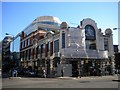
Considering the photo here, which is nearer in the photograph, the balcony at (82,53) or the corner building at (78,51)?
the balcony at (82,53)

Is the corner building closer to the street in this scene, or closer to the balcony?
the balcony

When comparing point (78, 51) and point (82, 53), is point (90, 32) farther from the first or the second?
point (78, 51)

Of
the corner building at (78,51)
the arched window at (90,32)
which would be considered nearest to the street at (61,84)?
the corner building at (78,51)

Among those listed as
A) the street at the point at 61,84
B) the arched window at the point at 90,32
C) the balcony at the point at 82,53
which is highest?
the arched window at the point at 90,32

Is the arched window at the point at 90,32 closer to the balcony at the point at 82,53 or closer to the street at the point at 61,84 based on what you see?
the balcony at the point at 82,53

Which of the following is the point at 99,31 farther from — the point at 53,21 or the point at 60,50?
the point at 53,21

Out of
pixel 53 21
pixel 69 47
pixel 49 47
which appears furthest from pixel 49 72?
pixel 53 21

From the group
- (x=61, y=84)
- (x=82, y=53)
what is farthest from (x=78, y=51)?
(x=61, y=84)

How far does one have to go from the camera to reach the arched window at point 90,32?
5253 centimetres

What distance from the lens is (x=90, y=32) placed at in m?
53.2

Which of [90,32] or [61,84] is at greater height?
[90,32]

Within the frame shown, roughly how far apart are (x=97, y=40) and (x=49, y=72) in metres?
13.1

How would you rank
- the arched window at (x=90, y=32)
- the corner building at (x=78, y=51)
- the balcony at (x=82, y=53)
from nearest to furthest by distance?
the balcony at (x=82, y=53)
the corner building at (x=78, y=51)
the arched window at (x=90, y=32)

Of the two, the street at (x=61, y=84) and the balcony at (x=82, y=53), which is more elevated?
the balcony at (x=82, y=53)
